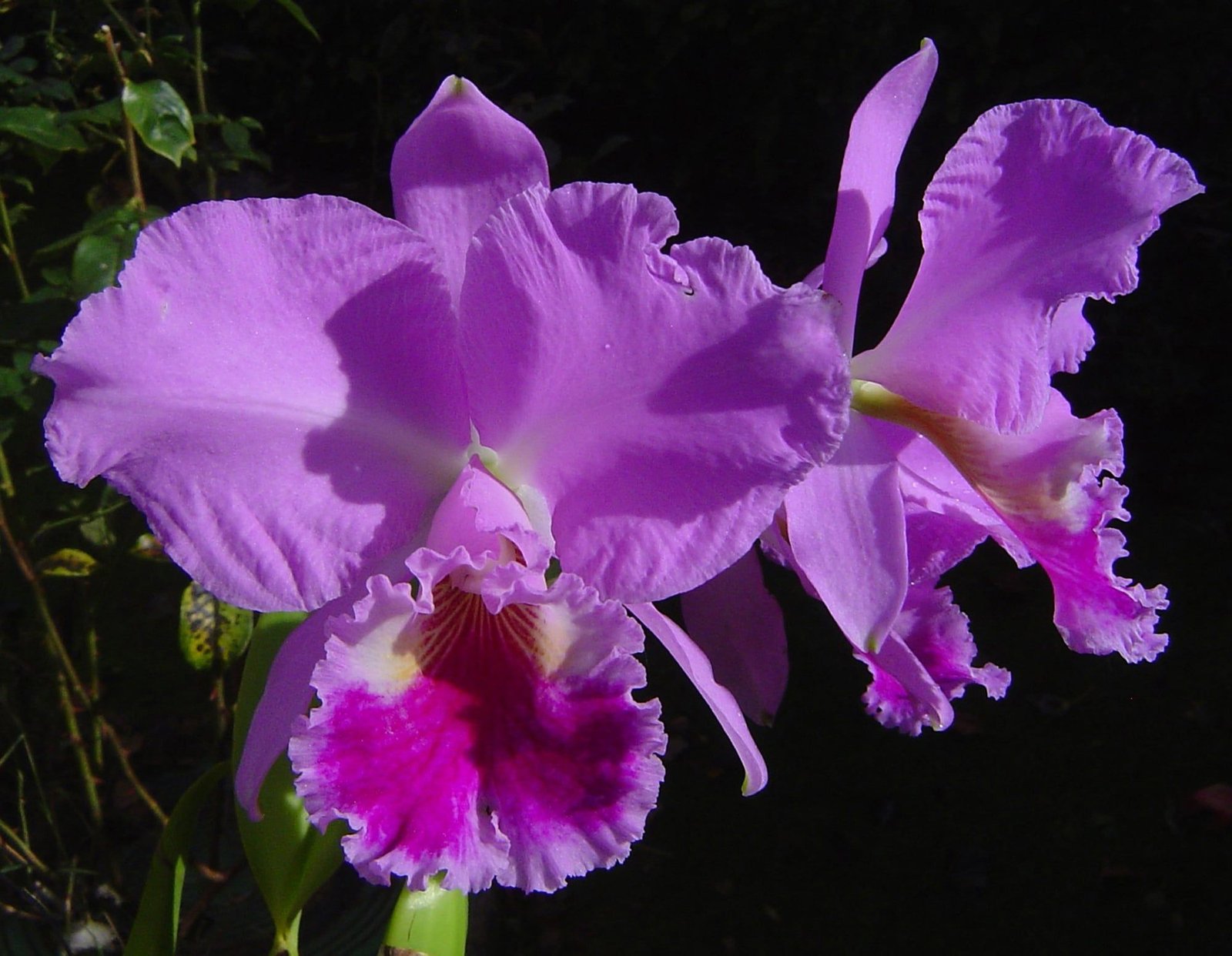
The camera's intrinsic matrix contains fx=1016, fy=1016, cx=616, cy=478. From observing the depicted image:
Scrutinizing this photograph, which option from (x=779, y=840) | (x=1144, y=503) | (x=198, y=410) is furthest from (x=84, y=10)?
(x=1144, y=503)

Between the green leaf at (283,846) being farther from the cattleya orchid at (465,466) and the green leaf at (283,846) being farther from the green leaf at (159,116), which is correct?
the green leaf at (159,116)

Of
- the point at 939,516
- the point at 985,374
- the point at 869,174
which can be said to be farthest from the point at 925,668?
the point at 869,174

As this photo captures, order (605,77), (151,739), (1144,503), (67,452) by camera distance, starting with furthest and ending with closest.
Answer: (1144,503) → (605,77) → (151,739) → (67,452)

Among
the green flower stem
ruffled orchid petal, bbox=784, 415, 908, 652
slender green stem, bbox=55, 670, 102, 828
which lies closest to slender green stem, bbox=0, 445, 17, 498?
the green flower stem

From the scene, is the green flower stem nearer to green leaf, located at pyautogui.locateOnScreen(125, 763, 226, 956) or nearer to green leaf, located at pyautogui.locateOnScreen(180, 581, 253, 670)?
green leaf, located at pyautogui.locateOnScreen(180, 581, 253, 670)

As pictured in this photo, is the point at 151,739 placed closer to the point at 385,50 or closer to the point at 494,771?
the point at 385,50

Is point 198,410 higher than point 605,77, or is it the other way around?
point 198,410
